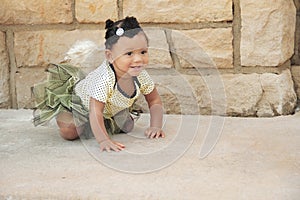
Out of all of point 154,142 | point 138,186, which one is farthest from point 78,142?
point 138,186

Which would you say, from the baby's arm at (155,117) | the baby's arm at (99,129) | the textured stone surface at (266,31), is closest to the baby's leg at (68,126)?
the baby's arm at (99,129)

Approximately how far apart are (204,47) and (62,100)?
58 centimetres

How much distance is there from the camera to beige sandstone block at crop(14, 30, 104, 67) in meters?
1.88

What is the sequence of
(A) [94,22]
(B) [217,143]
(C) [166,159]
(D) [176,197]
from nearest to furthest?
(D) [176,197] → (C) [166,159] → (B) [217,143] → (A) [94,22]

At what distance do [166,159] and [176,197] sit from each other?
26cm

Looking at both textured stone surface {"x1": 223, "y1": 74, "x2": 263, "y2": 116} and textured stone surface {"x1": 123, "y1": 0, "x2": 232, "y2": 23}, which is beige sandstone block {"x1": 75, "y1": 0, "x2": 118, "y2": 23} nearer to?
textured stone surface {"x1": 123, "y1": 0, "x2": 232, "y2": 23}

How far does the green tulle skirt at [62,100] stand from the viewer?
1.48 m

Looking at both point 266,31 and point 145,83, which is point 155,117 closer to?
point 145,83

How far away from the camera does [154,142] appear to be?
1.44m

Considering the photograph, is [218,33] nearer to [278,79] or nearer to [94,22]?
[278,79]

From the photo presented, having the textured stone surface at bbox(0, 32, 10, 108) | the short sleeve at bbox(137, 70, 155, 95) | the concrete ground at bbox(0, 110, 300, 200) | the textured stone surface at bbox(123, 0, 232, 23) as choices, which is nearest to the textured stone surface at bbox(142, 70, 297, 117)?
the concrete ground at bbox(0, 110, 300, 200)

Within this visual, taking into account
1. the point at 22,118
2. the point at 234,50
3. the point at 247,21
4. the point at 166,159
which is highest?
the point at 247,21

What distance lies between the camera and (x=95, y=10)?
6.03 feet

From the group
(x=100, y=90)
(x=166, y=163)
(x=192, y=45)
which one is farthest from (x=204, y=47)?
(x=166, y=163)
